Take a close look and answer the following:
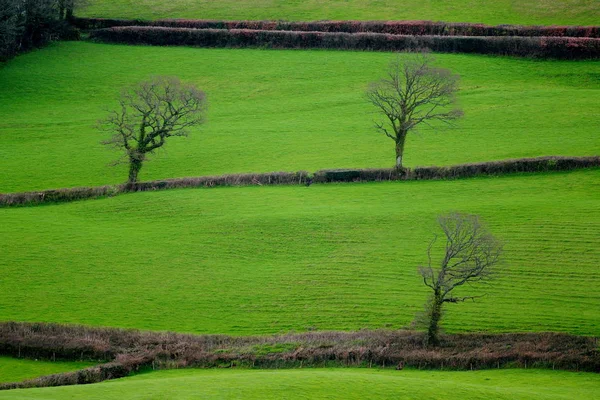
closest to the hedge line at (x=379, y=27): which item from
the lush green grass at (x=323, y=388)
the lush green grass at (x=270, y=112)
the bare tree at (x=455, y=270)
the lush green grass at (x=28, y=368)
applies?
the lush green grass at (x=270, y=112)

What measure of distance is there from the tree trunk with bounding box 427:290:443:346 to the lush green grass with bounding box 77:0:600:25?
53.9m

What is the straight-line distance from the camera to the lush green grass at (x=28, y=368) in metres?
43.8

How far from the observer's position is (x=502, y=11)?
9650 cm

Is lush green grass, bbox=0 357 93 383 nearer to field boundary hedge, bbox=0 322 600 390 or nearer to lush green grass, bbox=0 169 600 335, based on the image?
field boundary hedge, bbox=0 322 600 390

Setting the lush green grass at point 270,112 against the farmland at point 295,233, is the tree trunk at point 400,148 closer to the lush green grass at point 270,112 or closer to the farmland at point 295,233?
the farmland at point 295,233

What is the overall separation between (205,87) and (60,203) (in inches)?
1068

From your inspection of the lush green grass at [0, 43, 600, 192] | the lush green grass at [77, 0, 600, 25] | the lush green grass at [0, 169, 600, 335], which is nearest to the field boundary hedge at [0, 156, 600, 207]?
the lush green grass at [0, 169, 600, 335]

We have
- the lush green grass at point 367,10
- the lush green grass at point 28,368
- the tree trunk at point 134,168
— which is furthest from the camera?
the lush green grass at point 367,10

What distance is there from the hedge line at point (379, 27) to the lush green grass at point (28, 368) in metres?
58.0

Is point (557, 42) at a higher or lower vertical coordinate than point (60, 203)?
higher

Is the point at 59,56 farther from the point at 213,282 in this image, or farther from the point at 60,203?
the point at 213,282

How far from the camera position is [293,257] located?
56250 millimetres

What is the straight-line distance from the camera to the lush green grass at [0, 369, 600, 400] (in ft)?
123

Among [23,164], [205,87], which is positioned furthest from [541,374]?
[205,87]
